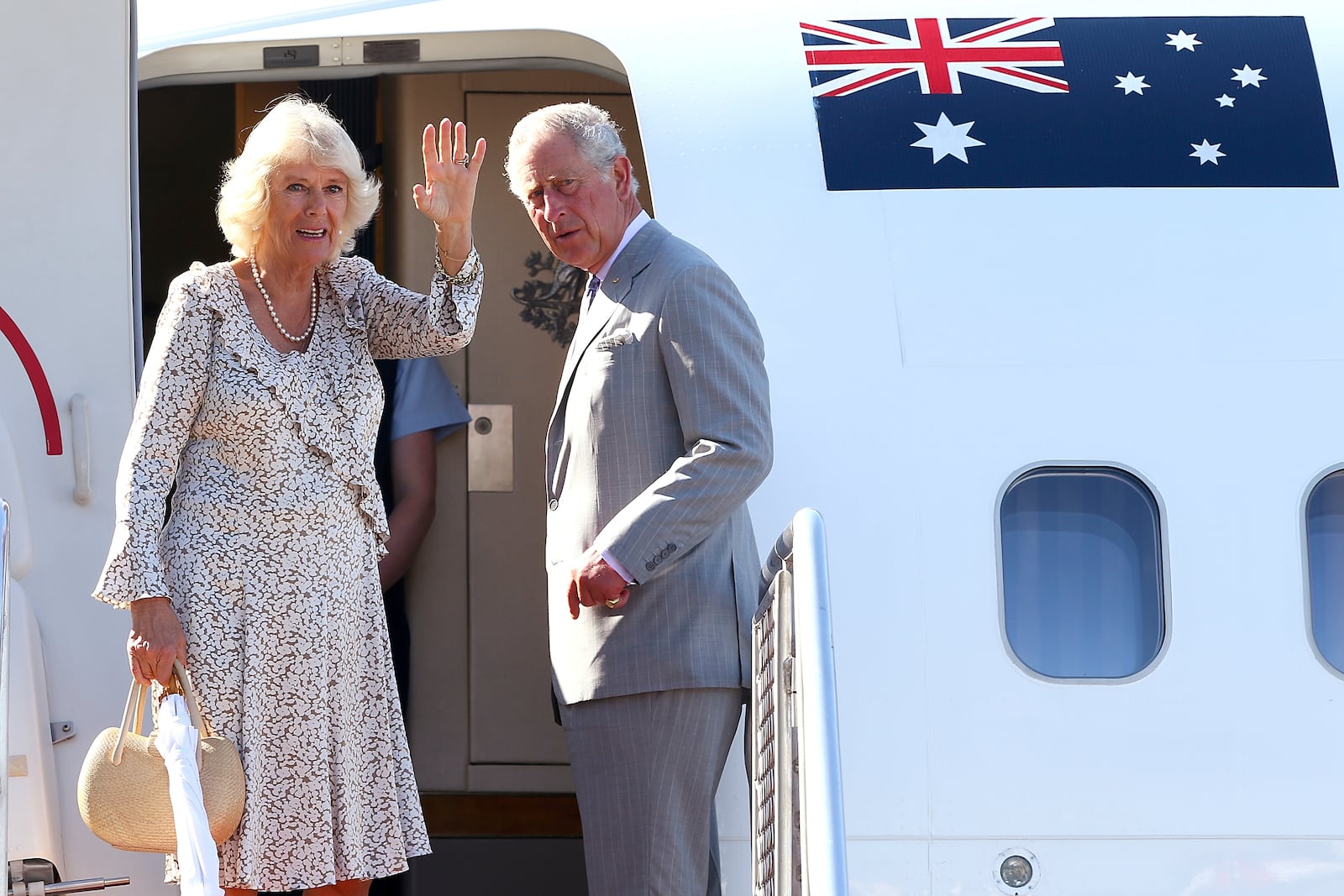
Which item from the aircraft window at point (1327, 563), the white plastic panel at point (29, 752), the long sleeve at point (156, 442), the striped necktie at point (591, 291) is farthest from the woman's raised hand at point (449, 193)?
the aircraft window at point (1327, 563)

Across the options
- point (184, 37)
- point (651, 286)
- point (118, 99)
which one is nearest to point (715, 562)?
point (651, 286)

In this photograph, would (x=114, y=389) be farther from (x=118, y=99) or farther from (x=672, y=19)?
(x=672, y=19)

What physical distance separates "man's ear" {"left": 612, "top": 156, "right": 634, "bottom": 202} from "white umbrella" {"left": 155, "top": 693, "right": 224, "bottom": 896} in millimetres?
1346

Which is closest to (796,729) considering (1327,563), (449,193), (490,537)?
(449,193)

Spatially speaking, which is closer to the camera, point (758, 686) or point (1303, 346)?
point (758, 686)

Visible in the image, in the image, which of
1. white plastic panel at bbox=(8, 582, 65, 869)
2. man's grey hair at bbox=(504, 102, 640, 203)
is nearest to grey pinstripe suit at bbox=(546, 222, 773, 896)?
man's grey hair at bbox=(504, 102, 640, 203)

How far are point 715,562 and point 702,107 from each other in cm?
129

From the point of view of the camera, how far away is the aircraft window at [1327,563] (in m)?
3.45

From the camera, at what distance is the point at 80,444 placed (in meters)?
3.72

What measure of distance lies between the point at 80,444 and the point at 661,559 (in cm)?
161

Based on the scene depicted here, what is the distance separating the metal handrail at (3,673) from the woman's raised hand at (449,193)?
104 centimetres

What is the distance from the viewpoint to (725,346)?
3.02 meters

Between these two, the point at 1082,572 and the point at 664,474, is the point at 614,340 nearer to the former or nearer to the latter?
the point at 664,474

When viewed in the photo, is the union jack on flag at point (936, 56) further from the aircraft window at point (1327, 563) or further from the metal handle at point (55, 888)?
the metal handle at point (55, 888)
